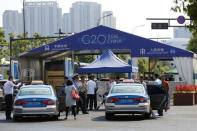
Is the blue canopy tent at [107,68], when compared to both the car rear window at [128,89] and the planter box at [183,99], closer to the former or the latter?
the planter box at [183,99]

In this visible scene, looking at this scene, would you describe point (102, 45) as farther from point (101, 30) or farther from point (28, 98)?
point (28, 98)

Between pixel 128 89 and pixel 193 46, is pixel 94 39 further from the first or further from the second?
pixel 193 46

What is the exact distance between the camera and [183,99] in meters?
31.8

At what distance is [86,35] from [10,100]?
13834mm

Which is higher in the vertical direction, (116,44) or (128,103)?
→ (116,44)

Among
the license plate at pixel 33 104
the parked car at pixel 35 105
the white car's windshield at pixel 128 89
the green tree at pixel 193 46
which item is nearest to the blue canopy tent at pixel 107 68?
the white car's windshield at pixel 128 89

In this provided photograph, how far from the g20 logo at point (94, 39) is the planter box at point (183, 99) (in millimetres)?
5876

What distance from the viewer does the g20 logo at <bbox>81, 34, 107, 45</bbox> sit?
34.5 m

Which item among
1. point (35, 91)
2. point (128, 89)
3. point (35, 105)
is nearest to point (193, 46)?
point (128, 89)

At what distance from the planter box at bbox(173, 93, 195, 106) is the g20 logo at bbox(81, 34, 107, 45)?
5876 mm

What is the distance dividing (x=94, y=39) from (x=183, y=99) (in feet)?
22.3

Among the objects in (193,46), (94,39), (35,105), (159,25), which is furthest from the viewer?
(193,46)

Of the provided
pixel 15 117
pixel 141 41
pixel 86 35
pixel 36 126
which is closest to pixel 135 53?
pixel 141 41

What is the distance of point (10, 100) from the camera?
21.6 meters
